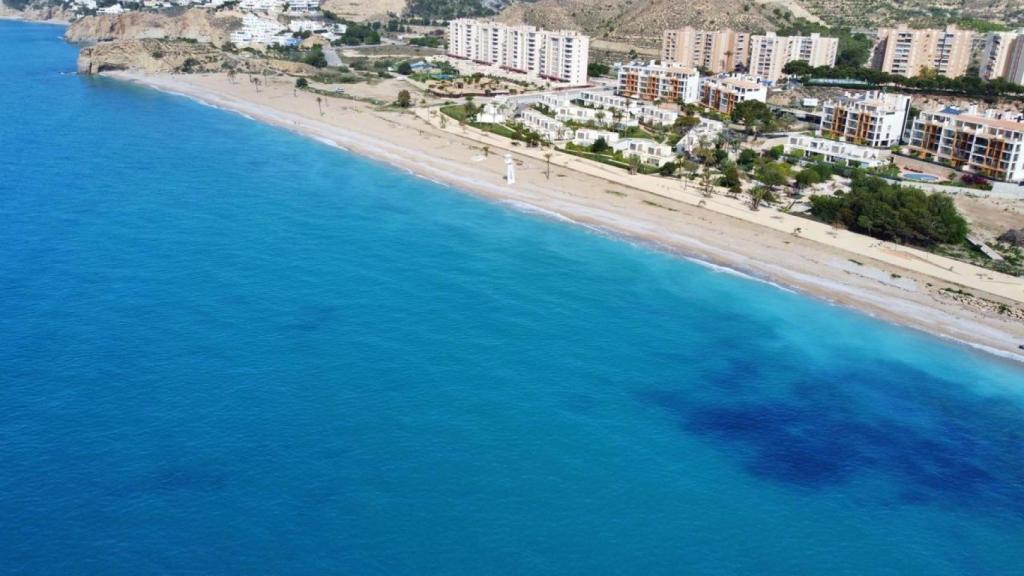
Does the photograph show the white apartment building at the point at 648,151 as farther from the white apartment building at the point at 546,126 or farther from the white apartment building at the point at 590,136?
the white apartment building at the point at 546,126

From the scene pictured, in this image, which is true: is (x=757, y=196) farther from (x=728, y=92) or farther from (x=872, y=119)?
(x=728, y=92)

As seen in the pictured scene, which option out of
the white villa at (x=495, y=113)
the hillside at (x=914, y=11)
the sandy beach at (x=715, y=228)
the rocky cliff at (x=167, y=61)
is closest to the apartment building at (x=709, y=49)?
the white villa at (x=495, y=113)

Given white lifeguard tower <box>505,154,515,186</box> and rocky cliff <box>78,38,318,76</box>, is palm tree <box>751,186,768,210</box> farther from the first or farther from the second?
rocky cliff <box>78,38,318,76</box>

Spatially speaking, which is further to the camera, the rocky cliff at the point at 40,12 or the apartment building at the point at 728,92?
the rocky cliff at the point at 40,12

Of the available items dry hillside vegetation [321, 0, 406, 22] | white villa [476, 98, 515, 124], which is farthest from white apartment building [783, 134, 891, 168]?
dry hillside vegetation [321, 0, 406, 22]

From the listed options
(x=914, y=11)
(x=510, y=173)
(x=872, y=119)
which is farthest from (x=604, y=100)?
(x=914, y=11)

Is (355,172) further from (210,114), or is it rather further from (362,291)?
(210,114)

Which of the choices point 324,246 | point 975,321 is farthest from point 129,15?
point 975,321
